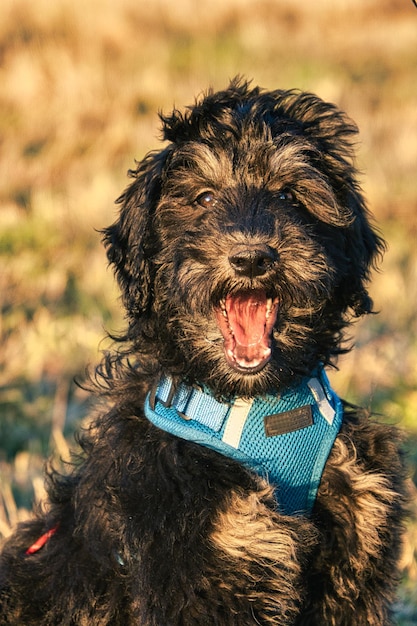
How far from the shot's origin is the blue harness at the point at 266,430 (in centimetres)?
429

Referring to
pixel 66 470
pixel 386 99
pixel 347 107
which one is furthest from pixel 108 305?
pixel 386 99

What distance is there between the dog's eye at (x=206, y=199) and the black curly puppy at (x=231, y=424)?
0.04 ft

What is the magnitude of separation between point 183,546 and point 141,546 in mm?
166

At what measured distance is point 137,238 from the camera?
462cm

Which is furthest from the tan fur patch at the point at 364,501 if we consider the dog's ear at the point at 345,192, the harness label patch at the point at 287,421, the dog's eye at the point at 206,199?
the dog's eye at the point at 206,199

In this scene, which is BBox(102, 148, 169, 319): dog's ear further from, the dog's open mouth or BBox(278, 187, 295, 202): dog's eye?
BBox(278, 187, 295, 202): dog's eye

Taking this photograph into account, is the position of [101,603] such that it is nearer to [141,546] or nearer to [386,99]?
[141,546]

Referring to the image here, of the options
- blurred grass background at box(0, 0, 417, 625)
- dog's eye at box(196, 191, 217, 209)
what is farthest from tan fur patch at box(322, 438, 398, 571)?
dog's eye at box(196, 191, 217, 209)

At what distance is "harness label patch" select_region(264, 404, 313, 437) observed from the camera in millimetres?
4379

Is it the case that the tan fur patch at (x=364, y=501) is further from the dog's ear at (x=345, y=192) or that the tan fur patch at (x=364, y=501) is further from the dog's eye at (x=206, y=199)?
the dog's eye at (x=206, y=199)

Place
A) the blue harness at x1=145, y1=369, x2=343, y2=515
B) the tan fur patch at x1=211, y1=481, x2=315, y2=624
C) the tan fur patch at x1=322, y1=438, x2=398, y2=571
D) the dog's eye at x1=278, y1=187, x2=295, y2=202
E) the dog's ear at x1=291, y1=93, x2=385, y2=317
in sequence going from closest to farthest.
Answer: the tan fur patch at x1=211, y1=481, x2=315, y2=624
the blue harness at x1=145, y1=369, x2=343, y2=515
the tan fur patch at x1=322, y1=438, x2=398, y2=571
the dog's eye at x1=278, y1=187, x2=295, y2=202
the dog's ear at x1=291, y1=93, x2=385, y2=317

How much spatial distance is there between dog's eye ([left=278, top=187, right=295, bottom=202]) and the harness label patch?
910 millimetres

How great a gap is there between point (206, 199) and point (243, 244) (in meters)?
0.47

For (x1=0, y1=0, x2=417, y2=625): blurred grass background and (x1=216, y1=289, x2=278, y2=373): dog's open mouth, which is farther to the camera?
(x1=0, y1=0, x2=417, y2=625): blurred grass background
